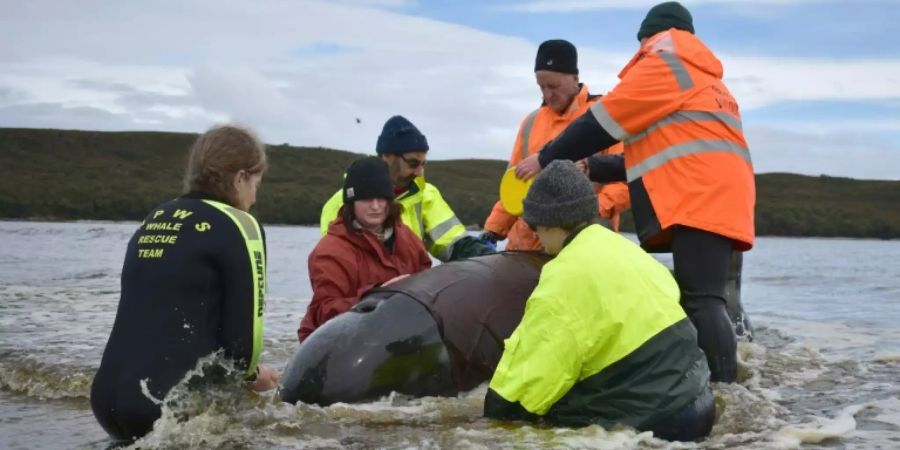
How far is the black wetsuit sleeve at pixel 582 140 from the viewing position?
720 centimetres

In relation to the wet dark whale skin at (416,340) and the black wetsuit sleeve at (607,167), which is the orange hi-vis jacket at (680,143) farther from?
the wet dark whale skin at (416,340)

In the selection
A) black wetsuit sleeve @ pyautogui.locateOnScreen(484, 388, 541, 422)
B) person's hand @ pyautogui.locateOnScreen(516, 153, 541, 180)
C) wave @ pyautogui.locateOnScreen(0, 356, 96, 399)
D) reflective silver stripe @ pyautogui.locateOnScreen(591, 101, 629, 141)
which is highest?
reflective silver stripe @ pyautogui.locateOnScreen(591, 101, 629, 141)

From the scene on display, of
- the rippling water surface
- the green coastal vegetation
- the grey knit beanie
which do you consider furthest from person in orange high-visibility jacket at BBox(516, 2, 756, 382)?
the green coastal vegetation

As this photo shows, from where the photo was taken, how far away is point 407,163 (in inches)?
335

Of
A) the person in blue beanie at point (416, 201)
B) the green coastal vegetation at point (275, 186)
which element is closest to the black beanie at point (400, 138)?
the person in blue beanie at point (416, 201)

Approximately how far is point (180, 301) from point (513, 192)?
11.8 feet

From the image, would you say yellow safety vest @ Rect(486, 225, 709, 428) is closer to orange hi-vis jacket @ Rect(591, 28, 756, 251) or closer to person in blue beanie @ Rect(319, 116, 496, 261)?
orange hi-vis jacket @ Rect(591, 28, 756, 251)

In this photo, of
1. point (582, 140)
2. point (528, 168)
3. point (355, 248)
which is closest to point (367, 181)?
point (355, 248)

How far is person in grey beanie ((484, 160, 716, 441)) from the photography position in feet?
17.4

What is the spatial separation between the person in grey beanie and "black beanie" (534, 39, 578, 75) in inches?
107

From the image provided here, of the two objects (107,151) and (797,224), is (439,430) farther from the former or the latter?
(107,151)

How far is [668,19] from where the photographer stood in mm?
7406

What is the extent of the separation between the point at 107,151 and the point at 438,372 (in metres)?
105

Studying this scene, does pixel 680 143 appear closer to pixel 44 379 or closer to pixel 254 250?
pixel 254 250
